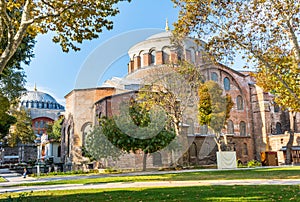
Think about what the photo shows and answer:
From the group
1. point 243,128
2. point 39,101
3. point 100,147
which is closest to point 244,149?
point 243,128

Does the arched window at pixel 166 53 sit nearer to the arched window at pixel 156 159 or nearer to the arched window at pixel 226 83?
the arched window at pixel 226 83

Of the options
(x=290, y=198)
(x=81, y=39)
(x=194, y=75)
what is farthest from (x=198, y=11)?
(x=194, y=75)

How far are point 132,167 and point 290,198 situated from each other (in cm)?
2055

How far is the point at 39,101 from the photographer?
251 ft

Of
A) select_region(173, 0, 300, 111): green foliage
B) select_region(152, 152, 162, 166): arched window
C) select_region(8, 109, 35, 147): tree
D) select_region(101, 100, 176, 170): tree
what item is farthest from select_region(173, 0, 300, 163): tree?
select_region(8, 109, 35, 147): tree

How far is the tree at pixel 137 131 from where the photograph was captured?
2103cm

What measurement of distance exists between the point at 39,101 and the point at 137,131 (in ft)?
203

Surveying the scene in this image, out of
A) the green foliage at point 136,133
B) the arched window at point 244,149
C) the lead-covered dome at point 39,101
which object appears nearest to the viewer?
the green foliage at point 136,133

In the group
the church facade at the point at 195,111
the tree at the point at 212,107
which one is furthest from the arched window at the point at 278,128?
A: the tree at the point at 212,107

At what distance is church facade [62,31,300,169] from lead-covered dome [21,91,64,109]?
139 feet

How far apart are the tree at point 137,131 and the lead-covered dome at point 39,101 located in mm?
58637

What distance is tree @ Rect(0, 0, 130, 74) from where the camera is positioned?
24.5 ft

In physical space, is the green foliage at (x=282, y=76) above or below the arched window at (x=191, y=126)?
above

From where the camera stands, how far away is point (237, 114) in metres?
36.6
